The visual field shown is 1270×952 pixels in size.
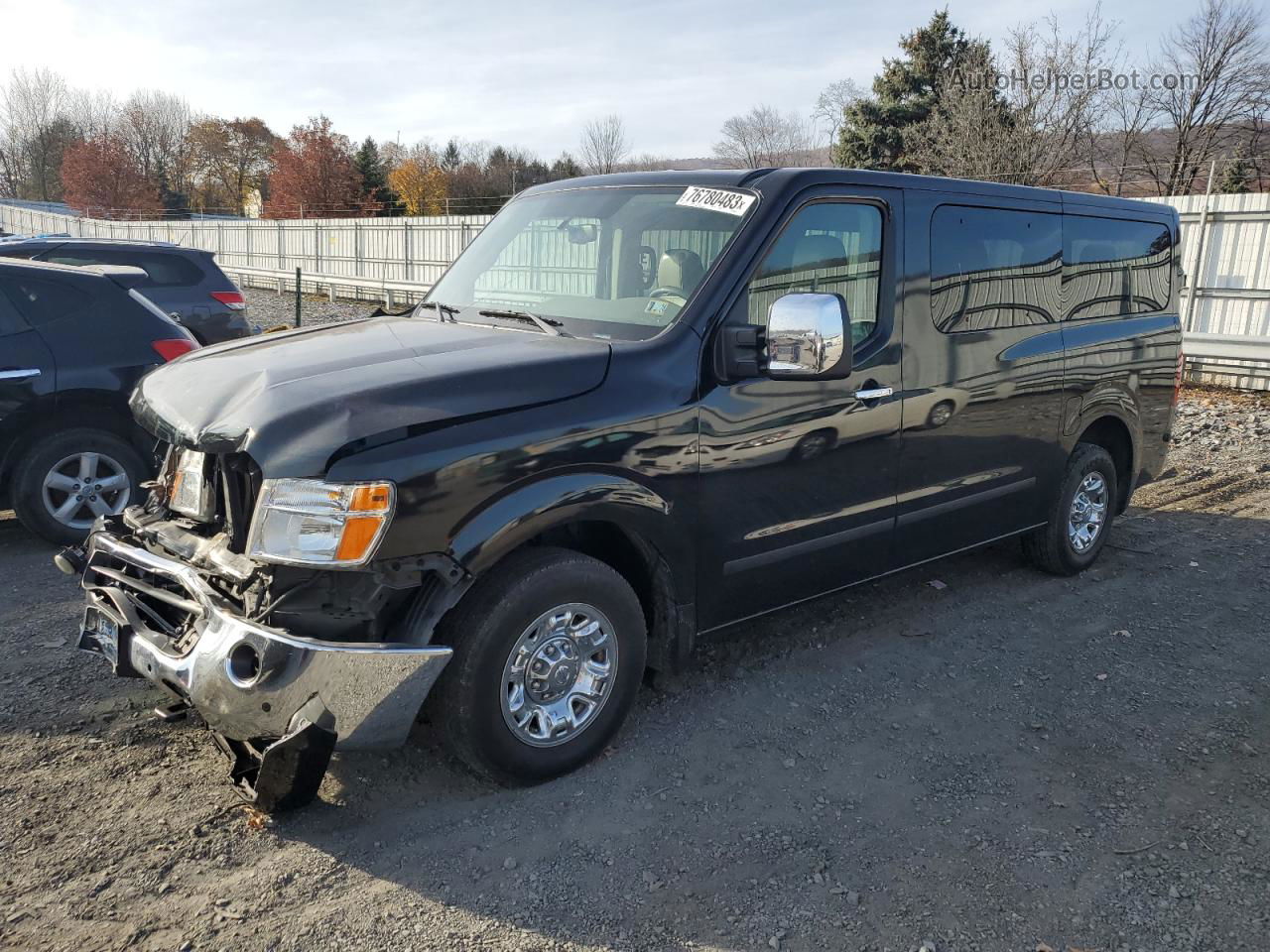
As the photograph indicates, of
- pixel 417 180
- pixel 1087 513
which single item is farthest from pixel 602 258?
pixel 417 180

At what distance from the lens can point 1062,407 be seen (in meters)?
5.40

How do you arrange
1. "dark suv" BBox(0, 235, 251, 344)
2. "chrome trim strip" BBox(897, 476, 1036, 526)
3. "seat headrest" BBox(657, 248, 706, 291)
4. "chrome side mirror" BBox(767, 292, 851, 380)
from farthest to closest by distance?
"dark suv" BBox(0, 235, 251, 344) < "chrome trim strip" BBox(897, 476, 1036, 526) < "seat headrest" BBox(657, 248, 706, 291) < "chrome side mirror" BBox(767, 292, 851, 380)

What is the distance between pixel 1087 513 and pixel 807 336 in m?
3.39

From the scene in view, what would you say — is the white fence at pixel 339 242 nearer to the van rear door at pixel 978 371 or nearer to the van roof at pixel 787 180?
the van roof at pixel 787 180

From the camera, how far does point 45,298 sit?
19.9ft

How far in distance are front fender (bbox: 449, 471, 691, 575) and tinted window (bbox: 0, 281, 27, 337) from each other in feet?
14.5

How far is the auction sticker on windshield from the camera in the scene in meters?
3.86

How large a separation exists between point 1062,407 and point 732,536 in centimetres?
261

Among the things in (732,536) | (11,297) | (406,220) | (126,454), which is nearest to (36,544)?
(126,454)

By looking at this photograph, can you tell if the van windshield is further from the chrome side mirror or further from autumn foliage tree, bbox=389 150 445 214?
autumn foliage tree, bbox=389 150 445 214

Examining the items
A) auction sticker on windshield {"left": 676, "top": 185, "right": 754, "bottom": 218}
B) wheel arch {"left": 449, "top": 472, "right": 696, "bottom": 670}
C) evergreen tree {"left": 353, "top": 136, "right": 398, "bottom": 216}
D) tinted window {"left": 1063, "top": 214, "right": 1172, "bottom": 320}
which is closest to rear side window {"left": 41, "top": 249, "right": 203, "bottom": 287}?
auction sticker on windshield {"left": 676, "top": 185, "right": 754, "bottom": 218}

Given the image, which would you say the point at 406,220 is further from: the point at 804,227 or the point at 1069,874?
the point at 1069,874

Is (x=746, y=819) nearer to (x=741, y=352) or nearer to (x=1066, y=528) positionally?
(x=741, y=352)

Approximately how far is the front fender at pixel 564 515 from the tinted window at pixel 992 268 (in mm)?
1823
